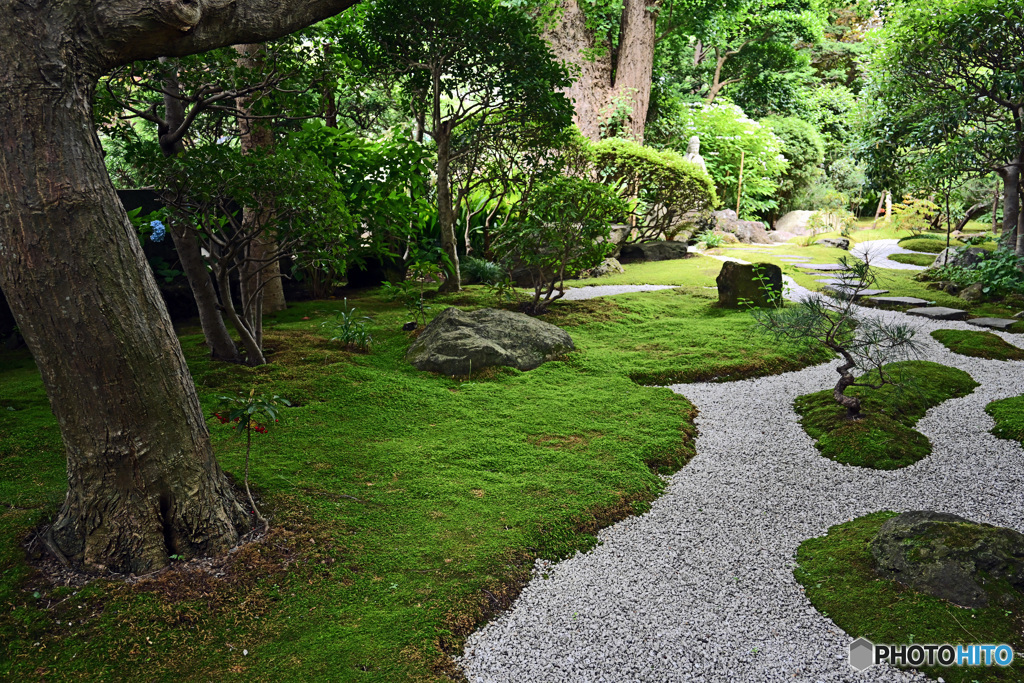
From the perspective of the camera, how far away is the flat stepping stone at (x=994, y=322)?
6.64m

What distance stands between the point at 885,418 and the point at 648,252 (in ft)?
26.8

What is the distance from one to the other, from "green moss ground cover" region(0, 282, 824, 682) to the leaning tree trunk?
0.63ft

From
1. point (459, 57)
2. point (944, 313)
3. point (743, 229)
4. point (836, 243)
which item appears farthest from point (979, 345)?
point (743, 229)

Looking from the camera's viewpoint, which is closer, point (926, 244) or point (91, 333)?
point (91, 333)

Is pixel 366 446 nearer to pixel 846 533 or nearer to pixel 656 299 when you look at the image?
pixel 846 533

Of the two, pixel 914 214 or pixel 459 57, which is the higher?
pixel 459 57

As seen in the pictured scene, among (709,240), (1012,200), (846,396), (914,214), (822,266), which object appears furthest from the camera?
(914,214)

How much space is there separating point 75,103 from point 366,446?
89.1 inches

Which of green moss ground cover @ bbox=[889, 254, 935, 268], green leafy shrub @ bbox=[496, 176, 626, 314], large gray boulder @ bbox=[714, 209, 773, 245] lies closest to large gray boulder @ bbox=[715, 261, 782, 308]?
green leafy shrub @ bbox=[496, 176, 626, 314]

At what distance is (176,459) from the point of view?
2523mm

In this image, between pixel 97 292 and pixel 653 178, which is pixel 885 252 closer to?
pixel 653 178

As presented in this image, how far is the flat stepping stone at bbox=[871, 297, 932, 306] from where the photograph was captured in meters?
7.73
